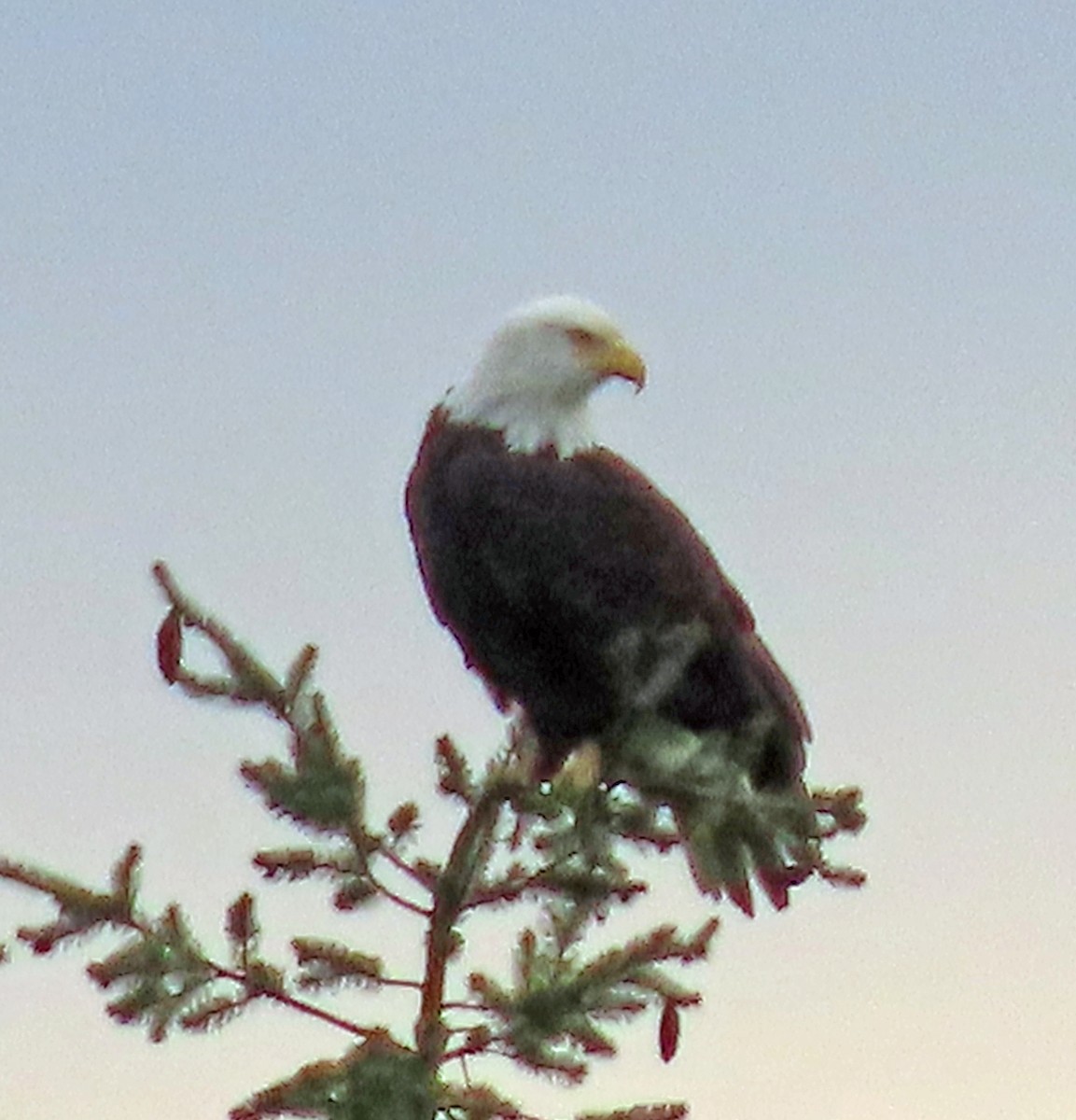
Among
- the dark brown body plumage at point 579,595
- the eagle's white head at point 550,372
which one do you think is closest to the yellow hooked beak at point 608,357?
the eagle's white head at point 550,372

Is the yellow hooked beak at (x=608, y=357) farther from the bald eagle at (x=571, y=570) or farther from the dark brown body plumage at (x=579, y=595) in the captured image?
the dark brown body plumage at (x=579, y=595)

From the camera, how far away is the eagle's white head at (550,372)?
12.5 feet

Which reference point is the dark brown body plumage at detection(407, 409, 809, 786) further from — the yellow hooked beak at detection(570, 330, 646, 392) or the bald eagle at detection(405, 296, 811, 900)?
the yellow hooked beak at detection(570, 330, 646, 392)

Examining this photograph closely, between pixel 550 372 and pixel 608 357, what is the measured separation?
122mm

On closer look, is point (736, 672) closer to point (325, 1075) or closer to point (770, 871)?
point (770, 871)

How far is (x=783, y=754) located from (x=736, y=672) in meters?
0.19

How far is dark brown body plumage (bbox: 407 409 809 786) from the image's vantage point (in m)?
3.65

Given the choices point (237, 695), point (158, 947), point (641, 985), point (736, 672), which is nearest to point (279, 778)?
point (237, 695)

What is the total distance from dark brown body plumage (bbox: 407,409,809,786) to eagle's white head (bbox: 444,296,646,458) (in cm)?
5

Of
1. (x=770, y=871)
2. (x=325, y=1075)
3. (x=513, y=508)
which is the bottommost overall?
(x=325, y=1075)

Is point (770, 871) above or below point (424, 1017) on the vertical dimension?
above

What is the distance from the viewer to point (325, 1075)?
9.16ft

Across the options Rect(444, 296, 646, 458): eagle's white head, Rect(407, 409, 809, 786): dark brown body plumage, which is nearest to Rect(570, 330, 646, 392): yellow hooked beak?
Rect(444, 296, 646, 458): eagle's white head

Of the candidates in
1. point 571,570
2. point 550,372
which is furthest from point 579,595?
point 550,372
